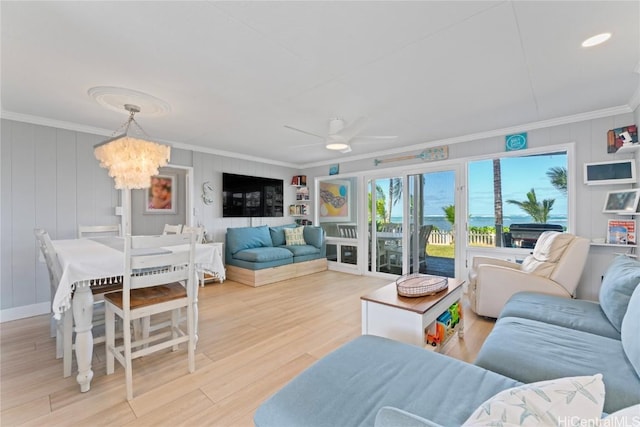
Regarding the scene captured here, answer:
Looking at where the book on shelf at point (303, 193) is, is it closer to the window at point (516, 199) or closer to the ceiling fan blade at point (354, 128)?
the ceiling fan blade at point (354, 128)

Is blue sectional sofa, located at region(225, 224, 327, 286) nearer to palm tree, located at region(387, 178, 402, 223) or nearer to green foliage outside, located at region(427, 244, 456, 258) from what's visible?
palm tree, located at region(387, 178, 402, 223)

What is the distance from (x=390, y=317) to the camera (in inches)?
81.5

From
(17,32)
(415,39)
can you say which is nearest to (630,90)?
(415,39)

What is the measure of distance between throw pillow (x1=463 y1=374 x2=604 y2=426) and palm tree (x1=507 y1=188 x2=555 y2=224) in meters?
3.88

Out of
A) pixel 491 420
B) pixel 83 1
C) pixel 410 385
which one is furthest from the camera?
pixel 83 1

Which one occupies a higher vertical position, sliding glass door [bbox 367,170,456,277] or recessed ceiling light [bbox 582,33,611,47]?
recessed ceiling light [bbox 582,33,611,47]

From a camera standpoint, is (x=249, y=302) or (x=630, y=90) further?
(x=249, y=302)

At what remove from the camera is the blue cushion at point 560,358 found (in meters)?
1.15

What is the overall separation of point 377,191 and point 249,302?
3.11 meters

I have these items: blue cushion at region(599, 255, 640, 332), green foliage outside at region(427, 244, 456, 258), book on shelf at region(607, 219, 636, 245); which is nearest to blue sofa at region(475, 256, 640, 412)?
blue cushion at region(599, 255, 640, 332)

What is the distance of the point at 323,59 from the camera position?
2.13 meters

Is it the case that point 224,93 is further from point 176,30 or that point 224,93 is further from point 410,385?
point 410,385

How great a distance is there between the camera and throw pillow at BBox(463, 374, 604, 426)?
62cm

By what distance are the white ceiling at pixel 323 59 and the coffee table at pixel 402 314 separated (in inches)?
72.6
